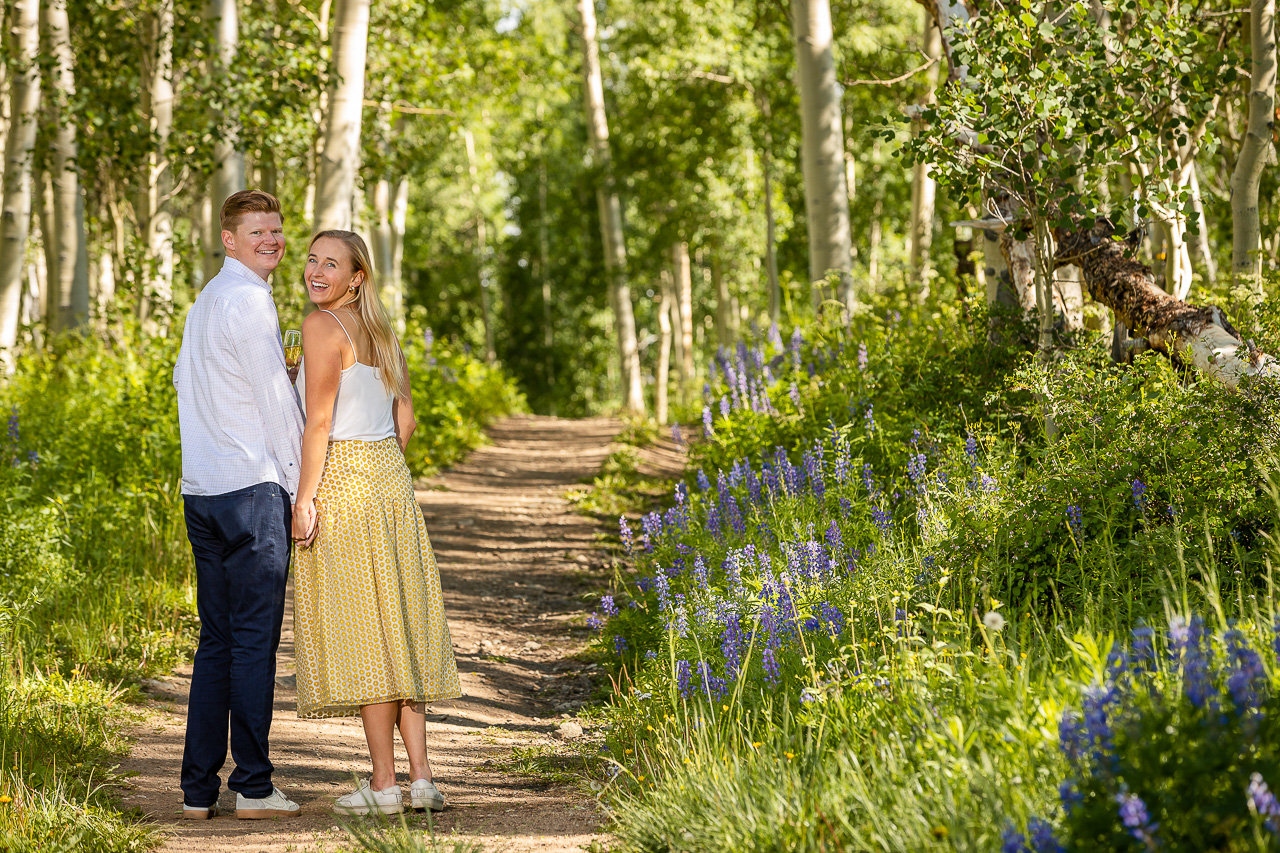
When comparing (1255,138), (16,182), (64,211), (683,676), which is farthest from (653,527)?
(64,211)

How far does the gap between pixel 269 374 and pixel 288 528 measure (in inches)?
20.6

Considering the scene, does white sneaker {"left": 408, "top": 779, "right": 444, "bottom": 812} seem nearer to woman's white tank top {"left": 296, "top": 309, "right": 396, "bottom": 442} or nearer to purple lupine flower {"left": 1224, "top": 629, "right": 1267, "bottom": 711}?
woman's white tank top {"left": 296, "top": 309, "right": 396, "bottom": 442}

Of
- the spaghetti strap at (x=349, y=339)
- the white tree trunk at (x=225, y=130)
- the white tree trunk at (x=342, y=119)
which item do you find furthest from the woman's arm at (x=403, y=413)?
the white tree trunk at (x=225, y=130)

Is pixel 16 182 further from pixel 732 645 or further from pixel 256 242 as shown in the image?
pixel 732 645

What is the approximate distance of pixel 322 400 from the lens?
3539 mm

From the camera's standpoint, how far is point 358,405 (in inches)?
143

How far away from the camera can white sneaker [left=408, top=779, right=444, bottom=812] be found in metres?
3.54

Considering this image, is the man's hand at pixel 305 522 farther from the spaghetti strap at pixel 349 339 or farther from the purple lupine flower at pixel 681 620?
the purple lupine flower at pixel 681 620

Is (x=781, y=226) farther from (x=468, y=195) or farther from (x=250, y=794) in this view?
(x=250, y=794)

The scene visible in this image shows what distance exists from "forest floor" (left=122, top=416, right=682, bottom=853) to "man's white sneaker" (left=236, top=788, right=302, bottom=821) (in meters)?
0.04

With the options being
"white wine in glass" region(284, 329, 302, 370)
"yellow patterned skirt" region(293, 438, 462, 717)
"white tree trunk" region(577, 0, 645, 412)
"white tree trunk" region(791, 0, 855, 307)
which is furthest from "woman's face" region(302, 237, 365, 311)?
"white tree trunk" region(577, 0, 645, 412)

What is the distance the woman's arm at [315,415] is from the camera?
3.52m

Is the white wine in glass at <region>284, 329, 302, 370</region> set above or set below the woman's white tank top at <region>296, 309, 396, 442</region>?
above

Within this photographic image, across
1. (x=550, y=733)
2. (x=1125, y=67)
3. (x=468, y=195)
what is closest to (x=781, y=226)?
(x=468, y=195)
